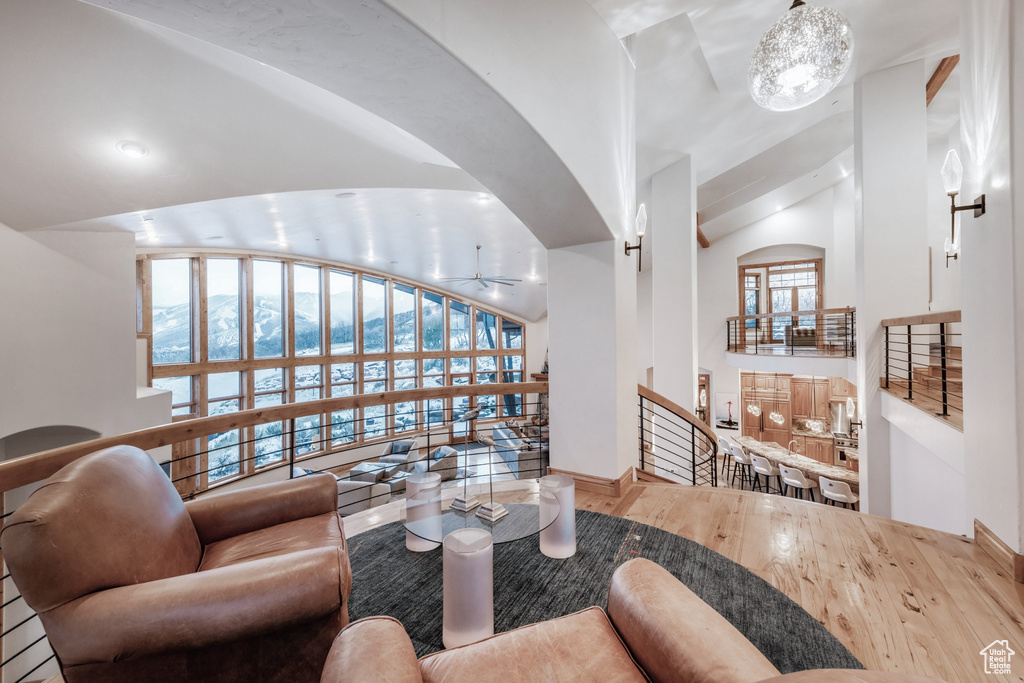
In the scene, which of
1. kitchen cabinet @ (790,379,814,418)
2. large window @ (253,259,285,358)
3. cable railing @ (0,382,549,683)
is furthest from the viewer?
kitchen cabinet @ (790,379,814,418)

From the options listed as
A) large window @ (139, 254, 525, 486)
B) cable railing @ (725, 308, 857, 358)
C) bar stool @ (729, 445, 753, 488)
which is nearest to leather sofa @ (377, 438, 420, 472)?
large window @ (139, 254, 525, 486)

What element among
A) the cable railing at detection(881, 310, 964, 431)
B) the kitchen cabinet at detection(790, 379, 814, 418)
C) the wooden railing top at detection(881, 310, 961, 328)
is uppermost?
the wooden railing top at detection(881, 310, 961, 328)

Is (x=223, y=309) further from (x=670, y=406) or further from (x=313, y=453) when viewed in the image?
(x=670, y=406)

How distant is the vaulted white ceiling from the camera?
2.32 m

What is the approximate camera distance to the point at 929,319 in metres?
3.20

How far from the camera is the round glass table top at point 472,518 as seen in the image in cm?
178

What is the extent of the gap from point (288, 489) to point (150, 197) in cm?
337

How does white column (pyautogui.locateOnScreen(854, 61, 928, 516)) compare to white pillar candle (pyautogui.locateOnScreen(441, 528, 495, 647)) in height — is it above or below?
above

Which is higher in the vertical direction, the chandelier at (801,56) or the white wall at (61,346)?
the chandelier at (801,56)

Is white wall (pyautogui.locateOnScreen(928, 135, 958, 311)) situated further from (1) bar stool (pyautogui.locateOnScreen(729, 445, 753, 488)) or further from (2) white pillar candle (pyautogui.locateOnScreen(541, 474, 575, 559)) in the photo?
(2) white pillar candle (pyautogui.locateOnScreen(541, 474, 575, 559))

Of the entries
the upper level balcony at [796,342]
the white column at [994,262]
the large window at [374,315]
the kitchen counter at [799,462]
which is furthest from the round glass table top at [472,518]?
the large window at [374,315]

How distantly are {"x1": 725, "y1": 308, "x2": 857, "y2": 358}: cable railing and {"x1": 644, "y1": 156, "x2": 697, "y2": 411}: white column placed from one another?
2921 millimetres

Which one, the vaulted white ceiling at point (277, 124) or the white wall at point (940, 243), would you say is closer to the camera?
the vaulted white ceiling at point (277, 124)

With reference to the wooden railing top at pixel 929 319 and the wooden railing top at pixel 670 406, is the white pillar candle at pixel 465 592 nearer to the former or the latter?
the wooden railing top at pixel 670 406
